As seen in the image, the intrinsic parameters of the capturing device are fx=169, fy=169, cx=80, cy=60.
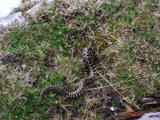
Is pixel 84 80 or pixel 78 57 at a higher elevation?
pixel 78 57

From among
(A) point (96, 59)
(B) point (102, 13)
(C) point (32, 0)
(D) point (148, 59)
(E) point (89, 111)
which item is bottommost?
(E) point (89, 111)

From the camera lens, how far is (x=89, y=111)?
4.11 metres

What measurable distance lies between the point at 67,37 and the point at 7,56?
172 centimetres

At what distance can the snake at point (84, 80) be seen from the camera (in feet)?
13.3

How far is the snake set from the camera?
405 cm

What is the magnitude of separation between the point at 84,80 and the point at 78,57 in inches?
28.4

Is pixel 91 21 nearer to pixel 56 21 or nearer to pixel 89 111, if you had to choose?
pixel 56 21

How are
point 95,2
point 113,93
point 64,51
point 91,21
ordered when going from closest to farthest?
point 113,93 → point 64,51 → point 91,21 → point 95,2

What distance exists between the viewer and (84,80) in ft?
14.8

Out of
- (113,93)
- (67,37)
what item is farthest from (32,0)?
(113,93)

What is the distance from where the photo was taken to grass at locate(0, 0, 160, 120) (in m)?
4.01

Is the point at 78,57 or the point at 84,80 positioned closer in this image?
the point at 84,80

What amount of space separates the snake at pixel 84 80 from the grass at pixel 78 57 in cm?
13

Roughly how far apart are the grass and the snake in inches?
5.3
